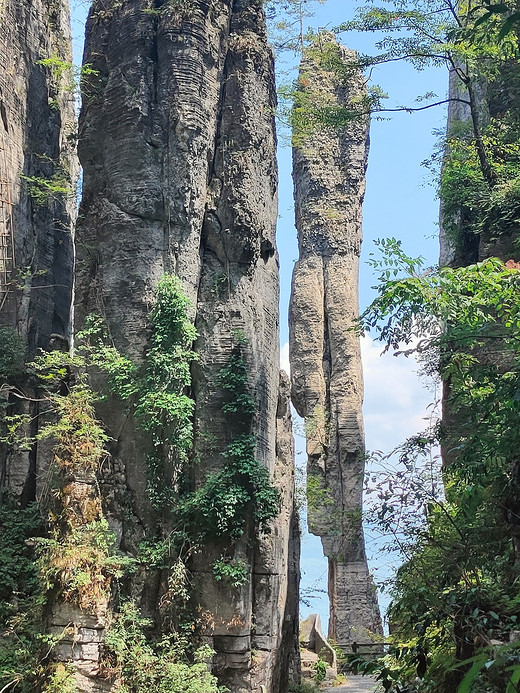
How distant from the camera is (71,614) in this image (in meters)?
9.78

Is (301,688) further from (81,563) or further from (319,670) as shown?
(81,563)

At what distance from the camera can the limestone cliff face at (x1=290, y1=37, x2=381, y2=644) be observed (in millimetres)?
21031

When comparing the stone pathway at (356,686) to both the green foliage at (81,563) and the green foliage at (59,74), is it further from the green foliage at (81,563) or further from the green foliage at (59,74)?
the green foliage at (59,74)

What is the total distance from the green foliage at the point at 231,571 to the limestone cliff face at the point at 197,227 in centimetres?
15

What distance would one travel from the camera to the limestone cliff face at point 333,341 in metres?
21.0

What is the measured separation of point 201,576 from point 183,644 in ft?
3.38

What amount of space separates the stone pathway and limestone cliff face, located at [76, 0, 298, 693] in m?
2.20

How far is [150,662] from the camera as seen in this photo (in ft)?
32.9

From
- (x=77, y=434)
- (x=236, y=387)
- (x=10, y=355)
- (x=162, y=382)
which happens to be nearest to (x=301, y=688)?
(x=236, y=387)

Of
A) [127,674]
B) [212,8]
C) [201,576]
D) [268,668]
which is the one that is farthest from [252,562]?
[212,8]

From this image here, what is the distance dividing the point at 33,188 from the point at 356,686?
12.8 metres

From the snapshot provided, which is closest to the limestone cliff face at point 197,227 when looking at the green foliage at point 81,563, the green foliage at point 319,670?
the green foliage at point 81,563

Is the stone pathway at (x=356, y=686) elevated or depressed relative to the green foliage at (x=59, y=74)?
depressed

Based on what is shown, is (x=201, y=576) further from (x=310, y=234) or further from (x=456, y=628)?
(x=310, y=234)
